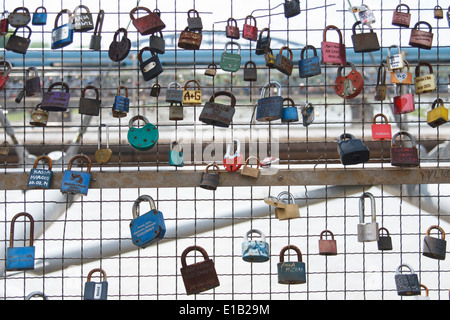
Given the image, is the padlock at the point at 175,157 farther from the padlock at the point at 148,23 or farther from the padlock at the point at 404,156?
the padlock at the point at 404,156

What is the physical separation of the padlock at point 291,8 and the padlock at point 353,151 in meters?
0.58

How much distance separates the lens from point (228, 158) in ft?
6.77

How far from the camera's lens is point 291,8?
2.07 m

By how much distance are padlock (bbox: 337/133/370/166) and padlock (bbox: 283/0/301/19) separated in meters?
0.58

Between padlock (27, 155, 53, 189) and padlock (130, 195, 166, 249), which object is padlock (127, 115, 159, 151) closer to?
padlock (130, 195, 166, 249)

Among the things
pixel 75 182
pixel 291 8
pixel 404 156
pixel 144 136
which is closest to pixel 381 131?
pixel 404 156

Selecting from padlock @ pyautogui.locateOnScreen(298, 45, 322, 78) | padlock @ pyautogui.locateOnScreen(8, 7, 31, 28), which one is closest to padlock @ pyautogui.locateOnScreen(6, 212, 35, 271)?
padlock @ pyautogui.locateOnScreen(8, 7, 31, 28)

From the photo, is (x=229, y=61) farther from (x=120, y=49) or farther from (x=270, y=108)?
(x=120, y=49)

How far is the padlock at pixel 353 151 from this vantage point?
1.93 meters

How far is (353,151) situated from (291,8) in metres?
0.66

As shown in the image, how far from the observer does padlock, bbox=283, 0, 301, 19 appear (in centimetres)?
207
